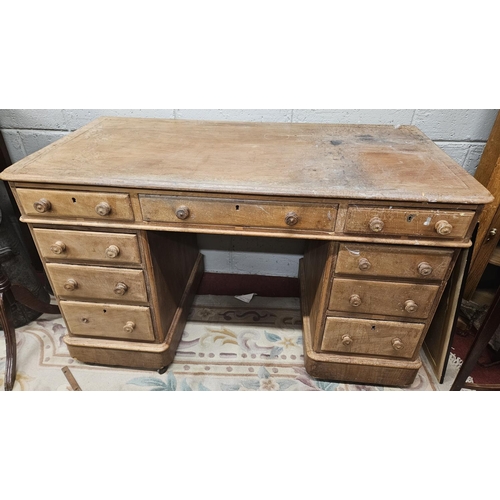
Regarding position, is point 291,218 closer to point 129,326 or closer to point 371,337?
point 371,337

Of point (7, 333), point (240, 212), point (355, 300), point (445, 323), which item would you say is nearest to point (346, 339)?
point (355, 300)

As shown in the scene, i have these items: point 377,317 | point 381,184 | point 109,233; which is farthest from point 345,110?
point 109,233

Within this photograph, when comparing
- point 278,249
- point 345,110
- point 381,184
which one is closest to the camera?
point 381,184

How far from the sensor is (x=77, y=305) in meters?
1.45

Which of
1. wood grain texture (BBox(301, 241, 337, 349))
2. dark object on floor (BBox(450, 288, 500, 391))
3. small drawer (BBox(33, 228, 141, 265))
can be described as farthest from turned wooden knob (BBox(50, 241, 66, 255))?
dark object on floor (BBox(450, 288, 500, 391))

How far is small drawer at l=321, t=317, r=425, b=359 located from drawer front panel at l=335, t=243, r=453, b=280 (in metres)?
0.24

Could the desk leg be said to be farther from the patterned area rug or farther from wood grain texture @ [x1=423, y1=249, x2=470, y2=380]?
wood grain texture @ [x1=423, y1=249, x2=470, y2=380]

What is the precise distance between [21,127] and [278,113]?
1344 mm

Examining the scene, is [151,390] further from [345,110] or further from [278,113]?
[345,110]

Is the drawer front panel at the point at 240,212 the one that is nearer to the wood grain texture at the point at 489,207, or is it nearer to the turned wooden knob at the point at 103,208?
the turned wooden knob at the point at 103,208

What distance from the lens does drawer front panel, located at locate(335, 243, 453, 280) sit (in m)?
1.19

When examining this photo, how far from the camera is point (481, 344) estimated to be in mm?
1381

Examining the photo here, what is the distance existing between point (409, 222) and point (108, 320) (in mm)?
1227

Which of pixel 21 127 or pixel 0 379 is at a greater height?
pixel 21 127
